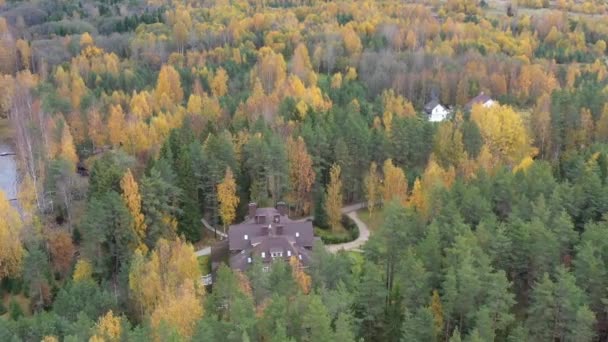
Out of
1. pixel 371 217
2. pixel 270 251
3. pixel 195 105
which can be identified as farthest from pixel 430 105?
pixel 270 251

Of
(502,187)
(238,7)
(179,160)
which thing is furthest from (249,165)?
(238,7)

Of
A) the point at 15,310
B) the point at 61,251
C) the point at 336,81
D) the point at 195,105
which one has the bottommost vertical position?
the point at 15,310

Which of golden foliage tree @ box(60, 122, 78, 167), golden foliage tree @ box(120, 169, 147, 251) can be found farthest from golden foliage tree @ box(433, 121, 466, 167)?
golden foliage tree @ box(60, 122, 78, 167)

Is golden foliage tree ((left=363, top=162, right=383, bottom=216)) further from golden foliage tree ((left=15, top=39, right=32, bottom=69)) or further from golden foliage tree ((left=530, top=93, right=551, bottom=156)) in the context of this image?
golden foliage tree ((left=15, top=39, right=32, bottom=69))

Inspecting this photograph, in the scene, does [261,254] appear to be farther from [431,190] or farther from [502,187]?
[502,187]

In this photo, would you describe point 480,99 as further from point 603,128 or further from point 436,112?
point 603,128
